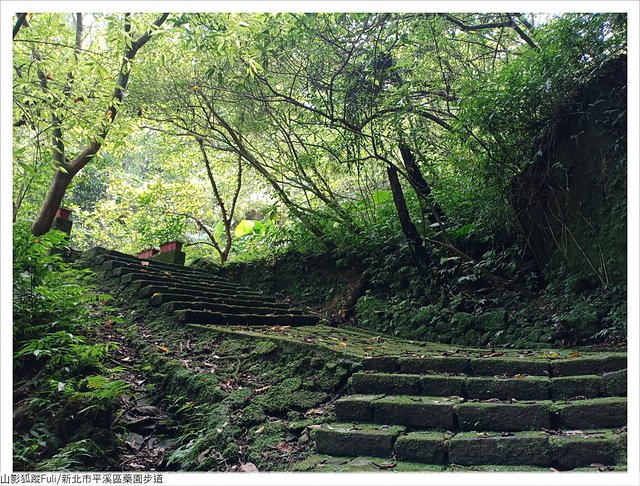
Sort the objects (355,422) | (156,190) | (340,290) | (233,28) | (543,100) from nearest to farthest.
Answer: (355,422) → (233,28) → (543,100) → (340,290) → (156,190)

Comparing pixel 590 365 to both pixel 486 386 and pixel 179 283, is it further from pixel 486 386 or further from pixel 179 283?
pixel 179 283

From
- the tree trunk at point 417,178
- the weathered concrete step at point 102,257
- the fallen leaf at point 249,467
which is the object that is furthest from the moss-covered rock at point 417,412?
the weathered concrete step at point 102,257

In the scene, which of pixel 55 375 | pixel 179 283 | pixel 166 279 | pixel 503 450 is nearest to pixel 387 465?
pixel 503 450

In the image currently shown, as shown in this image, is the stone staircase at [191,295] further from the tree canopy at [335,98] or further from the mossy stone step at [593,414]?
the mossy stone step at [593,414]

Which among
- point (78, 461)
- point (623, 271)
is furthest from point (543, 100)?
point (78, 461)

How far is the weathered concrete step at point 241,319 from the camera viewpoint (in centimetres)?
566

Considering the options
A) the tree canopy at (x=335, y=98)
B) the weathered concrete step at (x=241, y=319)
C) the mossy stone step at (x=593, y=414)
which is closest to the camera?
the mossy stone step at (x=593, y=414)

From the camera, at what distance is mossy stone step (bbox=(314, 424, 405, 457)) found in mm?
3209

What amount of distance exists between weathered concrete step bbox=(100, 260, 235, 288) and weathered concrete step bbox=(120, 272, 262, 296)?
184mm

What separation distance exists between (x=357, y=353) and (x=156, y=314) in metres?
2.67

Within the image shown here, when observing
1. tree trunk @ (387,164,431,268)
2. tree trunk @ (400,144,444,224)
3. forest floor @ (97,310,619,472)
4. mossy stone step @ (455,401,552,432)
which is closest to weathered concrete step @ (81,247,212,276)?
forest floor @ (97,310,619,472)

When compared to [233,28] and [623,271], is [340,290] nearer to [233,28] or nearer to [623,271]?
[623,271]

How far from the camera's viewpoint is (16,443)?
3.30 meters

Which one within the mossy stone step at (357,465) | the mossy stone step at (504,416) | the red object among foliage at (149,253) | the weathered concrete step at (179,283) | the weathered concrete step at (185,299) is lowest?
the mossy stone step at (357,465)
